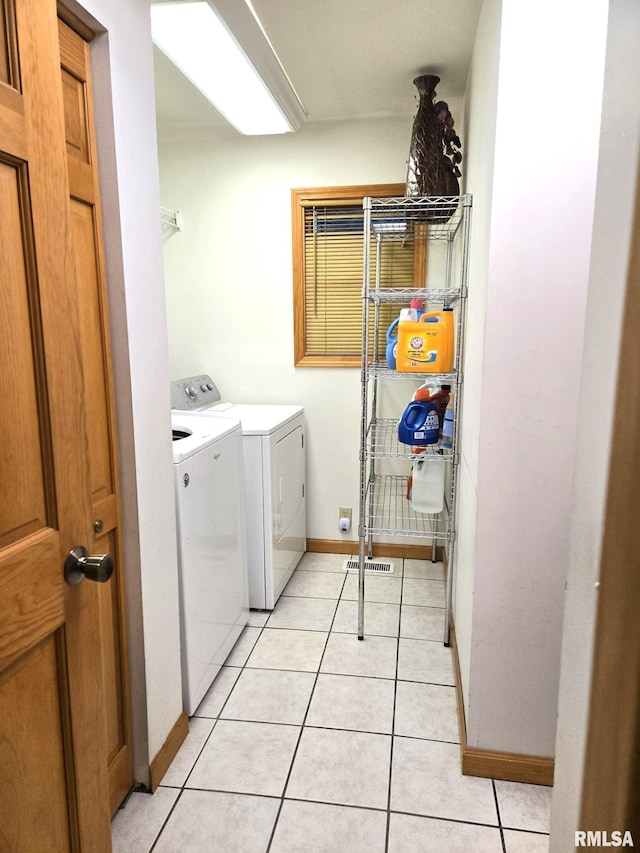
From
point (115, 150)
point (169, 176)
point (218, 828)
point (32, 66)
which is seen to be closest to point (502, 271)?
point (115, 150)

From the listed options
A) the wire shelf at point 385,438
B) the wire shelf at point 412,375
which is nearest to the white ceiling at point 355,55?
the wire shelf at point 412,375

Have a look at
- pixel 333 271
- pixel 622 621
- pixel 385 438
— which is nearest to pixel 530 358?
pixel 622 621

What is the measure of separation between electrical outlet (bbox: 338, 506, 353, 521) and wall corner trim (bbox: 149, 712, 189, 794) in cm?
165

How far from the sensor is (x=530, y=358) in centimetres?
152

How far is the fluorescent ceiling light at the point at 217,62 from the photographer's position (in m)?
1.84

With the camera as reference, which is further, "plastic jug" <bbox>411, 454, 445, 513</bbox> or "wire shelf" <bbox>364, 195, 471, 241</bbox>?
"plastic jug" <bbox>411, 454, 445, 513</bbox>

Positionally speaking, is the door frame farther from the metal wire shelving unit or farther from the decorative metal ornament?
the decorative metal ornament

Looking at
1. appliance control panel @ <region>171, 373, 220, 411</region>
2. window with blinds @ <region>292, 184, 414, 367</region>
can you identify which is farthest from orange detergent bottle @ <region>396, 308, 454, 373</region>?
appliance control panel @ <region>171, 373, 220, 411</region>

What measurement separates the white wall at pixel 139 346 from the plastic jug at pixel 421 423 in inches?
42.7

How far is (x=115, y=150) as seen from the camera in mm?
1334

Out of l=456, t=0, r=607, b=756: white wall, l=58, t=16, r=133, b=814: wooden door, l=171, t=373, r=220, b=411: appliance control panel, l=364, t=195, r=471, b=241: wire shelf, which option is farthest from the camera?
l=171, t=373, r=220, b=411: appliance control panel

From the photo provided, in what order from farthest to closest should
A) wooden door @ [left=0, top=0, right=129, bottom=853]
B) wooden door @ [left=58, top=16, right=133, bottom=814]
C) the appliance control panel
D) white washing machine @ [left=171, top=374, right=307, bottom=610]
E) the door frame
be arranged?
the appliance control panel, white washing machine @ [left=171, top=374, right=307, bottom=610], wooden door @ [left=58, top=16, right=133, bottom=814], wooden door @ [left=0, top=0, right=129, bottom=853], the door frame

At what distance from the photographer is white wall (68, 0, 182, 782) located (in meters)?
1.34

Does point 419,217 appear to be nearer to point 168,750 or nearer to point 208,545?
point 208,545
